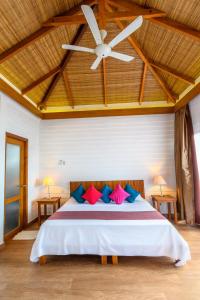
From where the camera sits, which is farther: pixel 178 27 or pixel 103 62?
pixel 103 62

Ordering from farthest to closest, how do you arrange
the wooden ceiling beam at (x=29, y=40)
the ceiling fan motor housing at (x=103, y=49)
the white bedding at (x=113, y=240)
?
the wooden ceiling beam at (x=29, y=40), the white bedding at (x=113, y=240), the ceiling fan motor housing at (x=103, y=49)

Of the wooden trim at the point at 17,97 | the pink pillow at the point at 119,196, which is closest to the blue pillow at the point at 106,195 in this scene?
the pink pillow at the point at 119,196

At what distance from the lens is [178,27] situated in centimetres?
305

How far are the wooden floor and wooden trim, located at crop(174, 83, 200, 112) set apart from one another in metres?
3.21

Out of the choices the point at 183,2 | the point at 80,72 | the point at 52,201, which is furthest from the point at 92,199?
the point at 183,2

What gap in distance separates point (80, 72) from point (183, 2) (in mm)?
2594

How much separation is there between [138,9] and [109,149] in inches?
132

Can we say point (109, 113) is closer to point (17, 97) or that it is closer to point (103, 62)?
point (103, 62)

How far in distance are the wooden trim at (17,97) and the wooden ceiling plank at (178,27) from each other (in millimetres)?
3017

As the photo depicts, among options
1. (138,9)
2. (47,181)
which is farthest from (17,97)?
(138,9)

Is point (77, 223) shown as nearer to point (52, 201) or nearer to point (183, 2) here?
point (52, 201)

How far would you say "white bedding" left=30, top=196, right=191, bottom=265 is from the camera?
2736 mm

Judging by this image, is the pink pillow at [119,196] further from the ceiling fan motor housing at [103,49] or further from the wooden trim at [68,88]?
the ceiling fan motor housing at [103,49]

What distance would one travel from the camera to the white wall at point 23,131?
12.0ft
